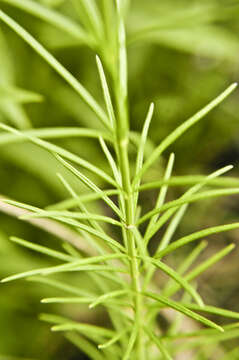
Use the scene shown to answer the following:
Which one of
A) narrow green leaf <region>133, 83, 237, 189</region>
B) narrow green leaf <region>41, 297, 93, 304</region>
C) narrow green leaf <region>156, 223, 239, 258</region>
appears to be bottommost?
narrow green leaf <region>41, 297, 93, 304</region>

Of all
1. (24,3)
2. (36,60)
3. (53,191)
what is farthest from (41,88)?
(24,3)

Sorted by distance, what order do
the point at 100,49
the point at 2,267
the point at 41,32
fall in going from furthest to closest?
1. the point at 41,32
2. the point at 2,267
3. the point at 100,49

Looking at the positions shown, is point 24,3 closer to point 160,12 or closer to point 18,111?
point 18,111

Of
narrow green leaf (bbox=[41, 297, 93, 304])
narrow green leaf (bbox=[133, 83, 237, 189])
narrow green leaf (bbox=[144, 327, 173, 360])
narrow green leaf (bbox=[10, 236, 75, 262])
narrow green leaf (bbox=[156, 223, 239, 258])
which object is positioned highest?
narrow green leaf (bbox=[133, 83, 237, 189])

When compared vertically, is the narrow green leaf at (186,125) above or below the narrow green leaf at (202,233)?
above

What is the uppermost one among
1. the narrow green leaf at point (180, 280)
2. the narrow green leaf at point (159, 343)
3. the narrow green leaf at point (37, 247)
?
the narrow green leaf at point (37, 247)

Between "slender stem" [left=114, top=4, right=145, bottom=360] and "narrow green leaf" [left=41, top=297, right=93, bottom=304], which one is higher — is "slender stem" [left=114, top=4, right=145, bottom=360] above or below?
above

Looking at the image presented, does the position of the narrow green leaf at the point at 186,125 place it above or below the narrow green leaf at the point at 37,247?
above

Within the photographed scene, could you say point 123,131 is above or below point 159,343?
above

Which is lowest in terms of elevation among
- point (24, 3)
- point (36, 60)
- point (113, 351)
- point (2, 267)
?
point (113, 351)

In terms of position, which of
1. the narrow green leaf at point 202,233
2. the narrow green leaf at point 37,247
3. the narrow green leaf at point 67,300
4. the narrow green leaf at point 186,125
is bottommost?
the narrow green leaf at point 67,300

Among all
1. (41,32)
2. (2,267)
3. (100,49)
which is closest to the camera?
(100,49)
